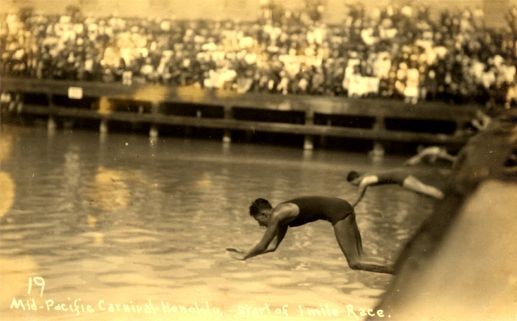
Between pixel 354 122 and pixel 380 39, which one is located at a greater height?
pixel 380 39

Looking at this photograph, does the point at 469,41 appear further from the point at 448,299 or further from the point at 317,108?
the point at 448,299

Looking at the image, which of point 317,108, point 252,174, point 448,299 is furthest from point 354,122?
point 448,299

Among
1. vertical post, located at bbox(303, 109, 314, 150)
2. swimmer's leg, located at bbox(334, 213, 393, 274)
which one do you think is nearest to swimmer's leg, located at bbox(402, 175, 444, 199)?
swimmer's leg, located at bbox(334, 213, 393, 274)

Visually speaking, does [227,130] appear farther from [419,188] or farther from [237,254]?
[237,254]

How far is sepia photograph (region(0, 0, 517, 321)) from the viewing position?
657 centimetres

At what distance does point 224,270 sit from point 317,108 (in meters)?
11.5

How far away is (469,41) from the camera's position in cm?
1686

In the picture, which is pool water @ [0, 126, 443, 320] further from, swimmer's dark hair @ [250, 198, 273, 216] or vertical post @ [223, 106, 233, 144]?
vertical post @ [223, 106, 233, 144]

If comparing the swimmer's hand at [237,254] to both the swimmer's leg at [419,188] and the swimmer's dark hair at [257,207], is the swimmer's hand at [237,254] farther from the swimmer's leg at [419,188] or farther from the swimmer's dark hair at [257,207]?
the swimmer's leg at [419,188]

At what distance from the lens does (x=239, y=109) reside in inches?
808

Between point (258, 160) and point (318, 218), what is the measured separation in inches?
350

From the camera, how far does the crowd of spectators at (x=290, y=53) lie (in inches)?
666

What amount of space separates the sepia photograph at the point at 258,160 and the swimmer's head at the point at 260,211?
0.03 metres

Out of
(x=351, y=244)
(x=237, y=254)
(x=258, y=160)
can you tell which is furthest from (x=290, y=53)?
(x=351, y=244)
